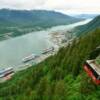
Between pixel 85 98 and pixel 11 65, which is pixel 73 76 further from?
pixel 11 65

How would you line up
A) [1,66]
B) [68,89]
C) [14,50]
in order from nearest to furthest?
[68,89]
[1,66]
[14,50]

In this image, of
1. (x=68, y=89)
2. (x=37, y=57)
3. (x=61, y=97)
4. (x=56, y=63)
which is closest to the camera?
(x=61, y=97)

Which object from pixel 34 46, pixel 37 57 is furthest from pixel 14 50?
pixel 37 57

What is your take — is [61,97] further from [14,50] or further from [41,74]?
[14,50]

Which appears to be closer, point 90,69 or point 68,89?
point 90,69

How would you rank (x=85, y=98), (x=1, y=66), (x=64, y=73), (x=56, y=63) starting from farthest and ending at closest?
(x=1, y=66) < (x=56, y=63) < (x=64, y=73) < (x=85, y=98)

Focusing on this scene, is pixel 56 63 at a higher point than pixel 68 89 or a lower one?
→ lower

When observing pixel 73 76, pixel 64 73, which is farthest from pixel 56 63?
pixel 73 76

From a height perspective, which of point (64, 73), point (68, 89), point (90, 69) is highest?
point (90, 69)

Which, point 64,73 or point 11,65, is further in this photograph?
point 11,65
